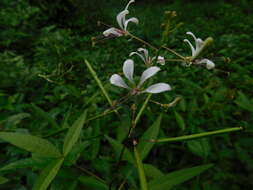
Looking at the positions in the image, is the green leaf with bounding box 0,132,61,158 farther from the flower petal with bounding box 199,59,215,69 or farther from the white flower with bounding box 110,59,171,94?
the flower petal with bounding box 199,59,215,69

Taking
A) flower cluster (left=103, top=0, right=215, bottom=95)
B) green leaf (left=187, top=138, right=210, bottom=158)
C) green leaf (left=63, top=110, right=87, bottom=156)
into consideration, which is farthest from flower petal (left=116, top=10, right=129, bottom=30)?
green leaf (left=187, top=138, right=210, bottom=158)

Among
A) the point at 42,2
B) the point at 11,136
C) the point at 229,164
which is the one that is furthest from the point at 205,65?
the point at 42,2

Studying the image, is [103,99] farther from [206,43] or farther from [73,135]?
[206,43]

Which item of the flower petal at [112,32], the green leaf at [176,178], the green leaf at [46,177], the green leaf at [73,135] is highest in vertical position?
the flower petal at [112,32]

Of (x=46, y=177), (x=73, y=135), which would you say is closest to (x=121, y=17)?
(x=73, y=135)

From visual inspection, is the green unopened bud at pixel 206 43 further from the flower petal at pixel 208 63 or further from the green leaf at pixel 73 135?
the green leaf at pixel 73 135

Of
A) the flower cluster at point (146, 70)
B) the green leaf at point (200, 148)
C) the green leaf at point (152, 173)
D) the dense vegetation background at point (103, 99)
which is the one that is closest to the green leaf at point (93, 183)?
the dense vegetation background at point (103, 99)
